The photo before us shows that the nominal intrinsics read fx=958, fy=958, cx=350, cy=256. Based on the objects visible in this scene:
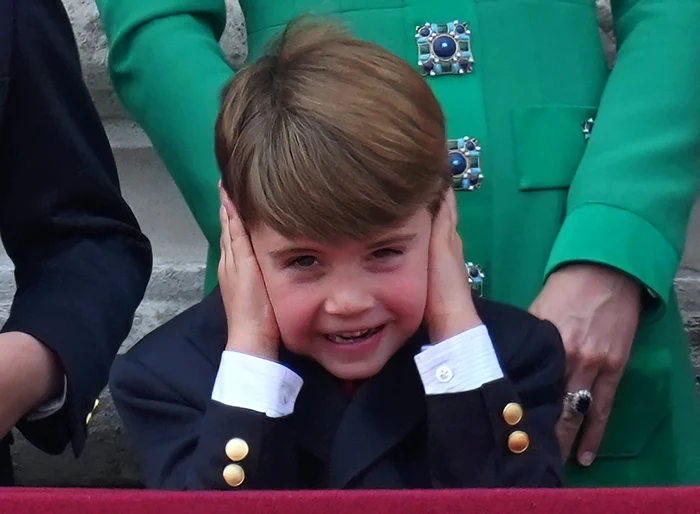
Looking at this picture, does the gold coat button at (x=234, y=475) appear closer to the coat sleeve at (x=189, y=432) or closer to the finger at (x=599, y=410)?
the coat sleeve at (x=189, y=432)

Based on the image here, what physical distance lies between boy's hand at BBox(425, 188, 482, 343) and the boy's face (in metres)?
0.02

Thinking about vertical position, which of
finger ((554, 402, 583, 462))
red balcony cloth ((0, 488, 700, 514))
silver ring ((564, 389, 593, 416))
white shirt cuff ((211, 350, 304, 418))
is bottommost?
finger ((554, 402, 583, 462))

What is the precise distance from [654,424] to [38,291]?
642mm

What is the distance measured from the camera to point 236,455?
838mm

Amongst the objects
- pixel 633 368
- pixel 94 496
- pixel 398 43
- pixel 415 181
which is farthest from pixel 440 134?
pixel 94 496

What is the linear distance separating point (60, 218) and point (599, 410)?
1.91 ft

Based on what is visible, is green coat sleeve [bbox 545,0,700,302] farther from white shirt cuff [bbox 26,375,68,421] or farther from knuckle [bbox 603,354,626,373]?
white shirt cuff [bbox 26,375,68,421]

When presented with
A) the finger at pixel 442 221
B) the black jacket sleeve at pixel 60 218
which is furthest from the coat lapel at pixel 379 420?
the black jacket sleeve at pixel 60 218

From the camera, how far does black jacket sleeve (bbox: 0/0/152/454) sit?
94 cm

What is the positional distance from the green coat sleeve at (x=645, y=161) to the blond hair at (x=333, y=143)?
0.56 ft

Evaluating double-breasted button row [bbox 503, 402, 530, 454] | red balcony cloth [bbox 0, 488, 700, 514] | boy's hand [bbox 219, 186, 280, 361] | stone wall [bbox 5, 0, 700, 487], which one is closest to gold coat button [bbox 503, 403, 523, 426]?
double-breasted button row [bbox 503, 402, 530, 454]

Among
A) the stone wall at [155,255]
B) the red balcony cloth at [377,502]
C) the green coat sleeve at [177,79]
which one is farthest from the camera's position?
the stone wall at [155,255]

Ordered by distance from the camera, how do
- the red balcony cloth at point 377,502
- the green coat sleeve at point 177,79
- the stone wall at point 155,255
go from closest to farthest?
1. the red balcony cloth at point 377,502
2. the green coat sleeve at point 177,79
3. the stone wall at point 155,255

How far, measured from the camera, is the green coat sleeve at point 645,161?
36.9 inches
